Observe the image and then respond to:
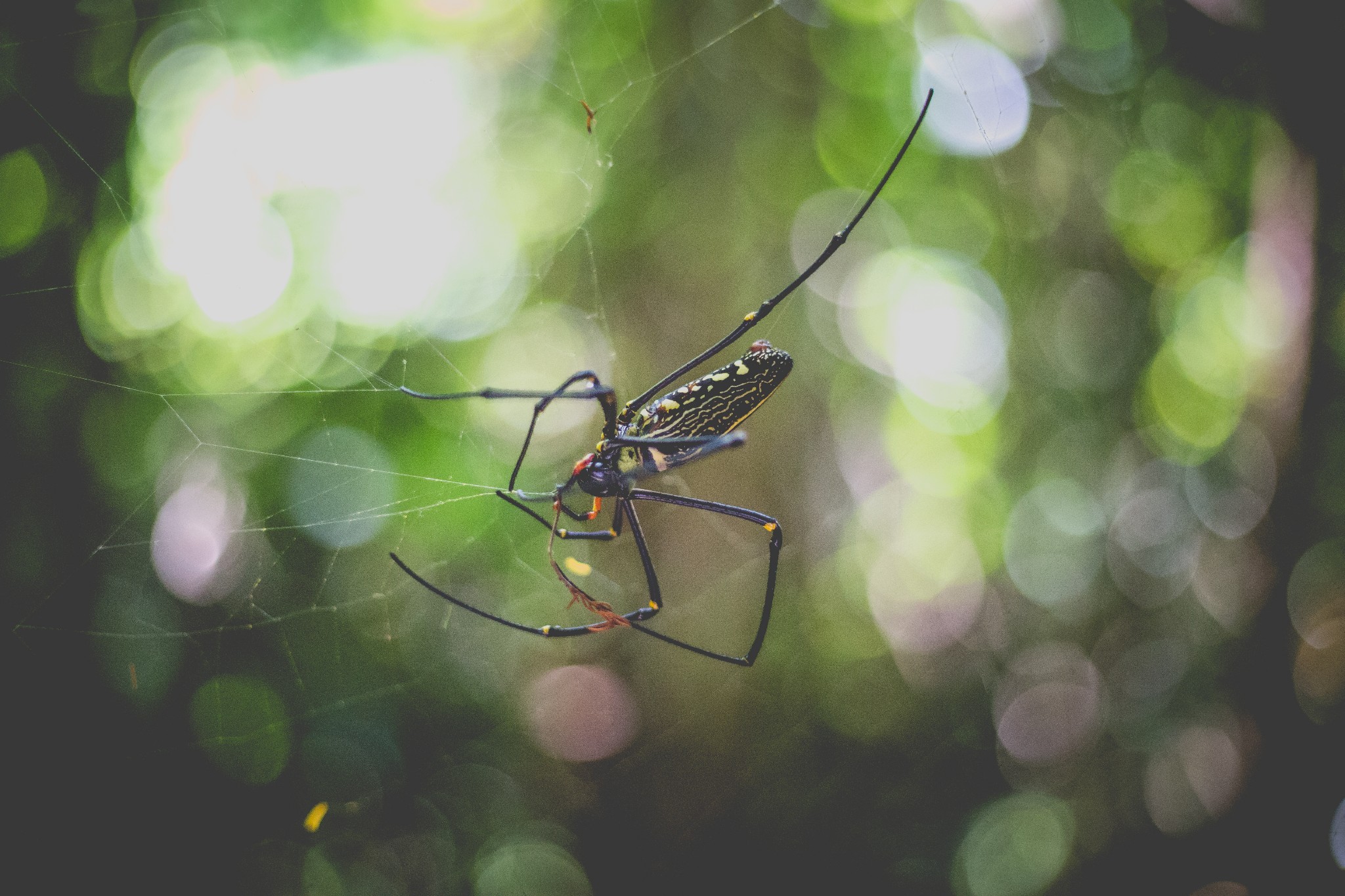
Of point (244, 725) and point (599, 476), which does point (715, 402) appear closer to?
point (599, 476)

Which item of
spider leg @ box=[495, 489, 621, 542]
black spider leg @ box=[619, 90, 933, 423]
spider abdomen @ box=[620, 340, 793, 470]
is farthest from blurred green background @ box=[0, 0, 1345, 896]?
spider abdomen @ box=[620, 340, 793, 470]

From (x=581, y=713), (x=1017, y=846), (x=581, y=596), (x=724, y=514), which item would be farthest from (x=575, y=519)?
(x=1017, y=846)

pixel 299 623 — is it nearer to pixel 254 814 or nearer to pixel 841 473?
pixel 254 814

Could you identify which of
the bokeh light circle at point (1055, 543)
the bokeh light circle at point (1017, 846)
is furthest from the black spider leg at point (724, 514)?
the bokeh light circle at point (1055, 543)

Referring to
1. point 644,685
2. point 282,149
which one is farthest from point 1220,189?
point 282,149

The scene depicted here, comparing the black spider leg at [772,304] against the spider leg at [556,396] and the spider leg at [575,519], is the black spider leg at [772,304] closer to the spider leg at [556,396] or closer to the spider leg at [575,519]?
the spider leg at [556,396]
